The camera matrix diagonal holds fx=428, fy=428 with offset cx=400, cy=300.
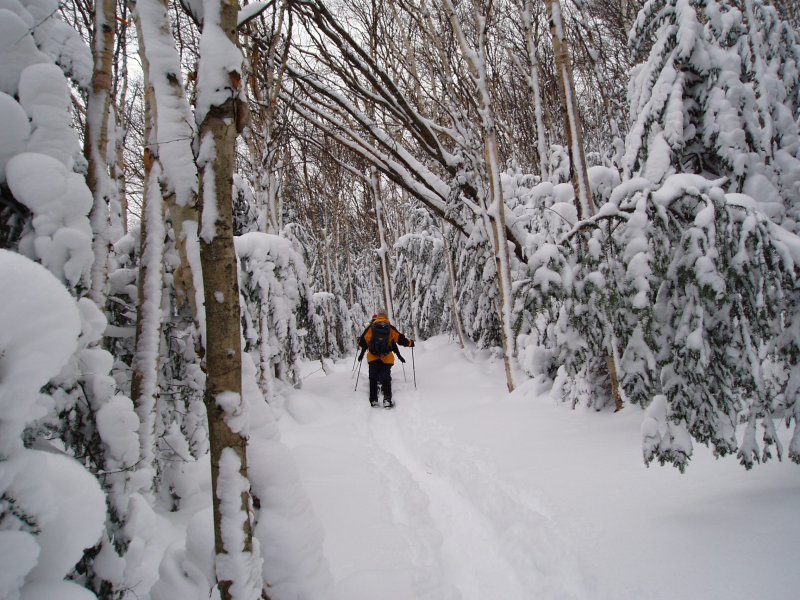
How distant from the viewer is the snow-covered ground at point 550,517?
2500mm

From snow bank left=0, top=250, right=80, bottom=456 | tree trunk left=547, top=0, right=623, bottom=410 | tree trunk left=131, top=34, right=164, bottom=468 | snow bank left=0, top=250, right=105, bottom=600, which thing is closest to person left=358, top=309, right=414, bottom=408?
tree trunk left=547, top=0, right=623, bottom=410

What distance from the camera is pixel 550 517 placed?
3287 mm

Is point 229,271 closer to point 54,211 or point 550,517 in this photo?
point 54,211

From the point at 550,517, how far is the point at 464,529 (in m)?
0.72

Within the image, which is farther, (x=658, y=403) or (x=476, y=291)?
(x=476, y=291)

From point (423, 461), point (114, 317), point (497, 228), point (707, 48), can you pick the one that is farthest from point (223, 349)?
point (497, 228)

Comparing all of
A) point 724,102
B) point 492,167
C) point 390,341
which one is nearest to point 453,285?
point 390,341

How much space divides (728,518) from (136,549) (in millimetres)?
3589

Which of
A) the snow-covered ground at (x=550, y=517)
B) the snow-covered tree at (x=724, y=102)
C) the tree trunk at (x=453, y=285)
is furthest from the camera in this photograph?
the tree trunk at (x=453, y=285)

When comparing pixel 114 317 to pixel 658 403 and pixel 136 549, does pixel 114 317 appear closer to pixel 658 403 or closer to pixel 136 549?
pixel 136 549

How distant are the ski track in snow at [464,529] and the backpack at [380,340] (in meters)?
3.25

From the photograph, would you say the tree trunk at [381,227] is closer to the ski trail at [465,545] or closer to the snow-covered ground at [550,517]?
the snow-covered ground at [550,517]

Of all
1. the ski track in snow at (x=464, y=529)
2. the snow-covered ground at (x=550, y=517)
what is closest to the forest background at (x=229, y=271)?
the snow-covered ground at (x=550, y=517)

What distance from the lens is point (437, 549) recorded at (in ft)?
10.7
